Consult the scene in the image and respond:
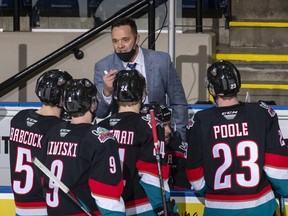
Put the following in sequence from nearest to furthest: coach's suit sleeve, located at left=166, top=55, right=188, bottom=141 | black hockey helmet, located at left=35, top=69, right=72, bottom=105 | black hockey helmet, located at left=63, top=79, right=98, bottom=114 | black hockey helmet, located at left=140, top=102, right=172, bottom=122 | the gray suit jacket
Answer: black hockey helmet, located at left=63, top=79, right=98, bottom=114, black hockey helmet, located at left=35, top=69, right=72, bottom=105, black hockey helmet, located at left=140, top=102, right=172, bottom=122, the gray suit jacket, coach's suit sleeve, located at left=166, top=55, right=188, bottom=141

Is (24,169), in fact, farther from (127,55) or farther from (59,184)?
(127,55)

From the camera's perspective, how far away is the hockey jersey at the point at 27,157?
6.11 meters

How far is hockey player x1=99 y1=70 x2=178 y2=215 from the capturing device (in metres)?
5.84

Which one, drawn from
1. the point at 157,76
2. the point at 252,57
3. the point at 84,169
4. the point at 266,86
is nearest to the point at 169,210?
the point at 84,169

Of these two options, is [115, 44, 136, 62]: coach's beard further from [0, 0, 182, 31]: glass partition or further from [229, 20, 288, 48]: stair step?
[229, 20, 288, 48]: stair step

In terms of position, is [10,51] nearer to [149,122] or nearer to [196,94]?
[196,94]

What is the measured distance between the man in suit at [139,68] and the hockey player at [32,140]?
0.65m

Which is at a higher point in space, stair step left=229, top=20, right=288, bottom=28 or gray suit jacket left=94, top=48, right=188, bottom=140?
stair step left=229, top=20, right=288, bottom=28

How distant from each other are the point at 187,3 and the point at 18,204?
533 cm

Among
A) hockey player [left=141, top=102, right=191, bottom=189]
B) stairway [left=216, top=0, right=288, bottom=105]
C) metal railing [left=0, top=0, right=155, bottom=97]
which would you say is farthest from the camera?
stairway [left=216, top=0, right=288, bottom=105]

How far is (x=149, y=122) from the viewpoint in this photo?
5.86 metres

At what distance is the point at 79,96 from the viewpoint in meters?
5.59

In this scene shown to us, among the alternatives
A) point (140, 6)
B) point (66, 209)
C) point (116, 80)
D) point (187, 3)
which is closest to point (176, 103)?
point (116, 80)

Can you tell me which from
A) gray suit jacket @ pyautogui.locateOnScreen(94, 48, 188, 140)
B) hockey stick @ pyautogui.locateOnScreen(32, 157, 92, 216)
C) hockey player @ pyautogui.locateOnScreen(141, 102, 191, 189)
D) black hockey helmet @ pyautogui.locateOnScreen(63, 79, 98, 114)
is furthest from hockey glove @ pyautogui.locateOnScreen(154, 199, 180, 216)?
A: hockey player @ pyautogui.locateOnScreen(141, 102, 191, 189)
